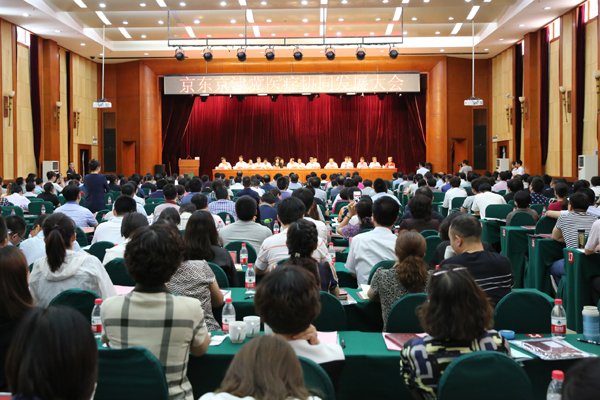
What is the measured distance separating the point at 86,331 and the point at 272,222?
5194 millimetres

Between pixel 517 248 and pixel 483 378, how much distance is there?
472cm

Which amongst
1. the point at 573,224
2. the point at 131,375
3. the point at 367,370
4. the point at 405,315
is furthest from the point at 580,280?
the point at 131,375

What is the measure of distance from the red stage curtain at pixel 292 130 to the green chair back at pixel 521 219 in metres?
14.8

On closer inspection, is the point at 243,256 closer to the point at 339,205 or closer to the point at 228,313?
the point at 228,313

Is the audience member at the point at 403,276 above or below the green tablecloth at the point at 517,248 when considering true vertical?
above

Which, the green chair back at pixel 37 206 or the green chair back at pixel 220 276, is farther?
the green chair back at pixel 37 206

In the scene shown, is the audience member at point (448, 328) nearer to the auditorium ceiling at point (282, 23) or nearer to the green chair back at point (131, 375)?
the green chair back at point (131, 375)

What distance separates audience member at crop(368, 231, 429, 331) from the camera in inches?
114

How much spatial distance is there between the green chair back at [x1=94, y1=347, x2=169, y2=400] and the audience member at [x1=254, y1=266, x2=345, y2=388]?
428 millimetres

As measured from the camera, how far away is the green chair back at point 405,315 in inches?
106

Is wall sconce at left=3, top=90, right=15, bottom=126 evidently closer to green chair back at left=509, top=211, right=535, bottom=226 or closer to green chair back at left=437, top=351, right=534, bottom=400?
green chair back at left=509, top=211, right=535, bottom=226

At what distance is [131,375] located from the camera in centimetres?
194

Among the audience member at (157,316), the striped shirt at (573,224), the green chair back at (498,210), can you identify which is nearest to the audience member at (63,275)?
the audience member at (157,316)

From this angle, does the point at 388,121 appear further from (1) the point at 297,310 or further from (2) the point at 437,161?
(1) the point at 297,310
